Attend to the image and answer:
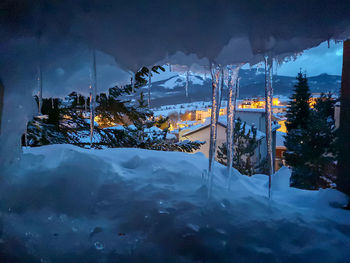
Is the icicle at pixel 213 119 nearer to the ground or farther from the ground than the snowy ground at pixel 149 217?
farther from the ground

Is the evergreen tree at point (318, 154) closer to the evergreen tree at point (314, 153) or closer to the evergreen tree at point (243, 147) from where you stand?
the evergreen tree at point (314, 153)

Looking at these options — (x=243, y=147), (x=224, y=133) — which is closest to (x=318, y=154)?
(x=243, y=147)

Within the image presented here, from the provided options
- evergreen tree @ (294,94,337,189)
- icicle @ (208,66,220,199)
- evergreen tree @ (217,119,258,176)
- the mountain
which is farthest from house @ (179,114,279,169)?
the mountain

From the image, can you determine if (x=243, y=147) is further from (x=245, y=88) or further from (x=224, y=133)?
(x=245, y=88)

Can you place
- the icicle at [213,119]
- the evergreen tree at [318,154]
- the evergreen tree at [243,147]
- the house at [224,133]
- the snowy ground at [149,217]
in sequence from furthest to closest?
the evergreen tree at [318,154], the house at [224,133], the evergreen tree at [243,147], the icicle at [213,119], the snowy ground at [149,217]

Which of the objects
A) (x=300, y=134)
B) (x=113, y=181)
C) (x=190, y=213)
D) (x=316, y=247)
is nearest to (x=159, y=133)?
(x=113, y=181)

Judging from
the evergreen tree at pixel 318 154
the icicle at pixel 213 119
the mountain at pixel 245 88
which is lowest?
the evergreen tree at pixel 318 154

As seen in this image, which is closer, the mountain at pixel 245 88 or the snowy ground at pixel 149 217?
the snowy ground at pixel 149 217

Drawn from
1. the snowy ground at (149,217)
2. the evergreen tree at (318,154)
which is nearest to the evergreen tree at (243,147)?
the evergreen tree at (318,154)

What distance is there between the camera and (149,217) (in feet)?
7.56

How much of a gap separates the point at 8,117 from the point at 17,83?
457mm

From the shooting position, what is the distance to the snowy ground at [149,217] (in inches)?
74.8

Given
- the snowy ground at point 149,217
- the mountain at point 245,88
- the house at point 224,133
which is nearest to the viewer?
the snowy ground at point 149,217

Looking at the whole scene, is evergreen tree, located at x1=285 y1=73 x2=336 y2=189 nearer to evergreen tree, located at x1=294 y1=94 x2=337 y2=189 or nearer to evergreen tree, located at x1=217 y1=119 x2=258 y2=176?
evergreen tree, located at x1=294 y1=94 x2=337 y2=189
